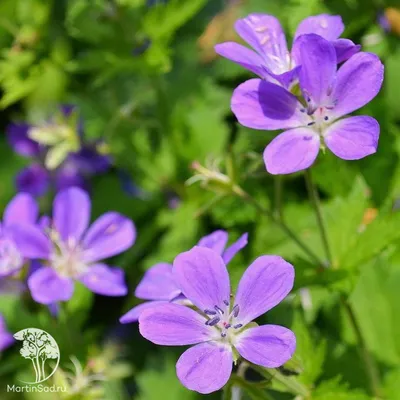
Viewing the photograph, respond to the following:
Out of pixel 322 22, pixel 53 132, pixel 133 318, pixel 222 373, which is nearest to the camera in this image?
pixel 222 373

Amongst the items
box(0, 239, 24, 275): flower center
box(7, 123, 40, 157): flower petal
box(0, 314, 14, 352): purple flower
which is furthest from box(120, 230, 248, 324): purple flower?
box(7, 123, 40, 157): flower petal

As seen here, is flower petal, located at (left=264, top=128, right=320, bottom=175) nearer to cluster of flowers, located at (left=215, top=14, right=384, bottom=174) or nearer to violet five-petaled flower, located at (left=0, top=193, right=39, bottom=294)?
cluster of flowers, located at (left=215, top=14, right=384, bottom=174)

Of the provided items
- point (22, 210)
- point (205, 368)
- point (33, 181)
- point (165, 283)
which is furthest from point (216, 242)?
point (33, 181)

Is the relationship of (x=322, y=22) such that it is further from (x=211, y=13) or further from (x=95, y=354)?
(x=211, y=13)

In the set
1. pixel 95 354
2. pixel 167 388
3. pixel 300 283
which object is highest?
pixel 300 283

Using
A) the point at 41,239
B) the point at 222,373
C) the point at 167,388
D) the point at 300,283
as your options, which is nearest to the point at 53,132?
the point at 41,239

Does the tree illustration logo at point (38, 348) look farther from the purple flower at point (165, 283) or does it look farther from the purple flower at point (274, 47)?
the purple flower at point (274, 47)

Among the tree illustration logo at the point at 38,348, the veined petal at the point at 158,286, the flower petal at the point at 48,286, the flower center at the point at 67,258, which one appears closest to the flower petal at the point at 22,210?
the flower center at the point at 67,258
